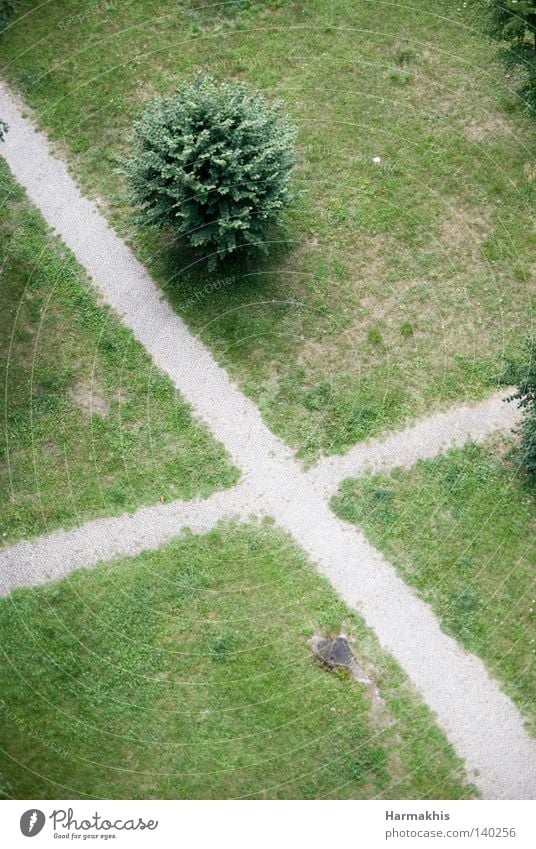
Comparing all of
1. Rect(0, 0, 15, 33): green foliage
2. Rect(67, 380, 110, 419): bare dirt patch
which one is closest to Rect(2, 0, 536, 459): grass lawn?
Rect(0, 0, 15, 33): green foliage

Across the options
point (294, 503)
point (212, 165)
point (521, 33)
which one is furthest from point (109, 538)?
point (521, 33)

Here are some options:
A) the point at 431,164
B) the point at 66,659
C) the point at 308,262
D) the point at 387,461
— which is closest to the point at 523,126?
the point at 431,164

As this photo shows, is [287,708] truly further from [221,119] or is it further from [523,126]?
[523,126]

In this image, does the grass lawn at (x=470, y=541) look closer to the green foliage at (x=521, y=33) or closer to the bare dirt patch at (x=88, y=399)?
the bare dirt patch at (x=88, y=399)
